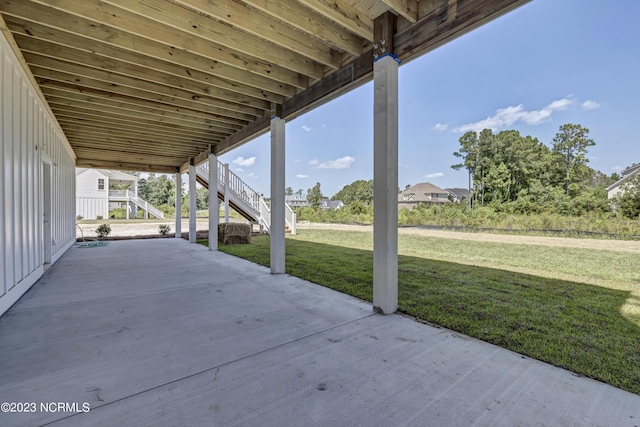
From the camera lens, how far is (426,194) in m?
39.7

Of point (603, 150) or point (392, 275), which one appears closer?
point (392, 275)

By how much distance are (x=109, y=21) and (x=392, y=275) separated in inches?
164

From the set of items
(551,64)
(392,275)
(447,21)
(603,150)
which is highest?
(551,64)

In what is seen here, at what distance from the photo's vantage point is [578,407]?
5.18 feet

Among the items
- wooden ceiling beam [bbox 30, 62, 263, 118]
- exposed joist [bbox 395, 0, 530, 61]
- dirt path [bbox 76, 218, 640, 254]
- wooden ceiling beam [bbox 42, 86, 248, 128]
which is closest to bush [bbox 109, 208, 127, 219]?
dirt path [bbox 76, 218, 640, 254]

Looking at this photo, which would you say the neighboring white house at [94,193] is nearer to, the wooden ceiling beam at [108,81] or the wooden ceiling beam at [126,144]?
the wooden ceiling beam at [126,144]

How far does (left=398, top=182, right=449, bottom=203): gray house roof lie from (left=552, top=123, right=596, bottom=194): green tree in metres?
17.1

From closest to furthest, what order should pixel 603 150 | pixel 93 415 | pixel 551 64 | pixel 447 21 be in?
1. pixel 93 415
2. pixel 447 21
3. pixel 551 64
4. pixel 603 150

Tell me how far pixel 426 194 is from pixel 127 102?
39643mm

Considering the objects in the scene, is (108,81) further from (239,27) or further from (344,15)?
(344,15)

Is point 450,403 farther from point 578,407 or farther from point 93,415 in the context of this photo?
point 93,415

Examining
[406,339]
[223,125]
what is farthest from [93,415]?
[223,125]

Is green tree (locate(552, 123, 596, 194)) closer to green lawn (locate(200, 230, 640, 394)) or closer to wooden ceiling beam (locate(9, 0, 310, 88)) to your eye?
green lawn (locate(200, 230, 640, 394))

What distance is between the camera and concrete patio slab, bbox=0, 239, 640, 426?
1.51m
